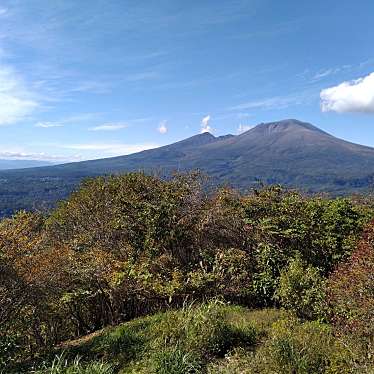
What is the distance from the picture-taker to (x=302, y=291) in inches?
396

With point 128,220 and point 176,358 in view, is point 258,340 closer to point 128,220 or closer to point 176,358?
point 176,358

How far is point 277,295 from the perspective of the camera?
11.4 metres

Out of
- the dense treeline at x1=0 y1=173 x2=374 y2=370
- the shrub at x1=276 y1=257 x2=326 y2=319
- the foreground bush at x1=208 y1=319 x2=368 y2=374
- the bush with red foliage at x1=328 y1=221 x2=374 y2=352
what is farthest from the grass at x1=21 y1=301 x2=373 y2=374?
the dense treeline at x1=0 y1=173 x2=374 y2=370

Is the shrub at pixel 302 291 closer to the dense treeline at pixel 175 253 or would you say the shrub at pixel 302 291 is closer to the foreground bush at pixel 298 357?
the dense treeline at pixel 175 253

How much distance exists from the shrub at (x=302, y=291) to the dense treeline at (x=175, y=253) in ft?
0.08

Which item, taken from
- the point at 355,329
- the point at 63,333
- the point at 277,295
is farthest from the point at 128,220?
the point at 355,329

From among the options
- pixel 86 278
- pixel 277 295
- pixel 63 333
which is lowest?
pixel 63 333

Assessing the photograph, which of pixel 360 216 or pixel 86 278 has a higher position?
pixel 360 216

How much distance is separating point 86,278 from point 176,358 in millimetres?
4863

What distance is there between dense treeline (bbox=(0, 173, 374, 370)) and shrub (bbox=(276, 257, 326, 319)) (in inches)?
1.0

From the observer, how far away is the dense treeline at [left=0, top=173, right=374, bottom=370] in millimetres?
10172

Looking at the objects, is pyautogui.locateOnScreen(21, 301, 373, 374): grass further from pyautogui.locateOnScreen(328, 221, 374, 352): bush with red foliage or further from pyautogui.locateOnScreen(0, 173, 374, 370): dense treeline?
pyautogui.locateOnScreen(0, 173, 374, 370): dense treeline

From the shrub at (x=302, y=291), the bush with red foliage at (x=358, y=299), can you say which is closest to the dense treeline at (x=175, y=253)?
the shrub at (x=302, y=291)

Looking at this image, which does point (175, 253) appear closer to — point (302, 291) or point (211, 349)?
point (302, 291)
